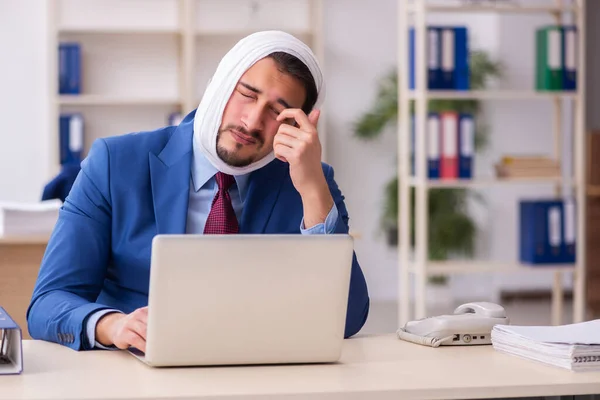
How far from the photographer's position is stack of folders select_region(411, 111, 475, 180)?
5.25 m

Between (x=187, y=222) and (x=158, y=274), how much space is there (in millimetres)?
608

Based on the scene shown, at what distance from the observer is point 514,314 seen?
6.89 metres

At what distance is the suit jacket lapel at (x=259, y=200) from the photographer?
2082 millimetres

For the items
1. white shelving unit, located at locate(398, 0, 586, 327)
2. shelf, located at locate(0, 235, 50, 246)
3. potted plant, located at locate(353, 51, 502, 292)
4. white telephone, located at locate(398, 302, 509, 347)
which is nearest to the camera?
white telephone, located at locate(398, 302, 509, 347)

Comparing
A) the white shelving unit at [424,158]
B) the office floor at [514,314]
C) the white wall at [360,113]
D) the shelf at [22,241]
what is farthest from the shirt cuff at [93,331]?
the white wall at [360,113]

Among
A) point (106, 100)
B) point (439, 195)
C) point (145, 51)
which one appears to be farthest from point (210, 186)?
point (439, 195)

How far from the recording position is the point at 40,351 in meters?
1.72

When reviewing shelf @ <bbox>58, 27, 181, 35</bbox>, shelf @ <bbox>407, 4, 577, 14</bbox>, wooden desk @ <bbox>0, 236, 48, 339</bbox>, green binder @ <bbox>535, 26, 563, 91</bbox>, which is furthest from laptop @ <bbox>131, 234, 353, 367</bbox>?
shelf @ <bbox>58, 27, 181, 35</bbox>

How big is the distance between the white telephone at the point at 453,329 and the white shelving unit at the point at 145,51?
4.85 meters

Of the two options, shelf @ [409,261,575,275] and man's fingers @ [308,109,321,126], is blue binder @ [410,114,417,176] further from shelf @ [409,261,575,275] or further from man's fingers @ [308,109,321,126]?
man's fingers @ [308,109,321,126]

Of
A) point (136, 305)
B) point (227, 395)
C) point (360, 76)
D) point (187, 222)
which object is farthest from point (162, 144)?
point (360, 76)

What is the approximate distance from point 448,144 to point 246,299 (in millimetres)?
3886

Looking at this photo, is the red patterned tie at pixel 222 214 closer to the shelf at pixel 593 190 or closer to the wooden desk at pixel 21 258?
the wooden desk at pixel 21 258

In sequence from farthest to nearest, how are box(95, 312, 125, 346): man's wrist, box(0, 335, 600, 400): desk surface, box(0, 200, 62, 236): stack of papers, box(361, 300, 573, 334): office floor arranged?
box(361, 300, 573, 334): office floor
box(0, 200, 62, 236): stack of papers
box(95, 312, 125, 346): man's wrist
box(0, 335, 600, 400): desk surface
